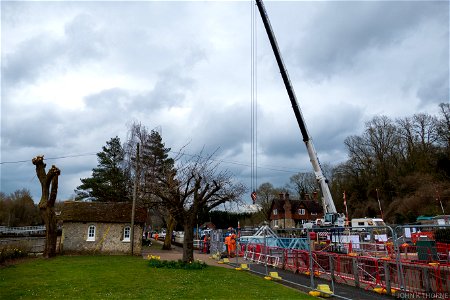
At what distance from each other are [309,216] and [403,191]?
93.5 feet

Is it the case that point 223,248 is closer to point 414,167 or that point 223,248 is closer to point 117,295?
point 117,295

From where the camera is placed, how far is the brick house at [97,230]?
29.0m

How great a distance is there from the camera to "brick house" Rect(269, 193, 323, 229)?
75238mm

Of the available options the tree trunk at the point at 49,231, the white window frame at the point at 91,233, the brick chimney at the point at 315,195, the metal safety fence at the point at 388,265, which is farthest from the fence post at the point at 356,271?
the brick chimney at the point at 315,195

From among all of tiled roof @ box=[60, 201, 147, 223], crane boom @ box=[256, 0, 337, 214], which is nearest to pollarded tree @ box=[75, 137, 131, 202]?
tiled roof @ box=[60, 201, 147, 223]

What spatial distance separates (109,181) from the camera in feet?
151

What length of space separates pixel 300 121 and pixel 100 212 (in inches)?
700

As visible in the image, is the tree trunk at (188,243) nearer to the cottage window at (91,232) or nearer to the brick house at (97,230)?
the brick house at (97,230)

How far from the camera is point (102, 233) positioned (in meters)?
29.6

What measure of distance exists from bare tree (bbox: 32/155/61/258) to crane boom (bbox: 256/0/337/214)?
17.9 meters

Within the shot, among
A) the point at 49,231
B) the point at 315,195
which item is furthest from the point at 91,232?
the point at 315,195

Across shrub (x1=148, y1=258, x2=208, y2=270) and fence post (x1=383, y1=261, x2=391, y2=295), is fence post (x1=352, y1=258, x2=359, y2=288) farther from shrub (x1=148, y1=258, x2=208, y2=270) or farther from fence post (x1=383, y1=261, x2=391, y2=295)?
shrub (x1=148, y1=258, x2=208, y2=270)

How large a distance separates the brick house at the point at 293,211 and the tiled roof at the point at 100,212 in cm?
4853

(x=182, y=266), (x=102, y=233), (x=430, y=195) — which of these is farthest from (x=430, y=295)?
(x=430, y=195)
